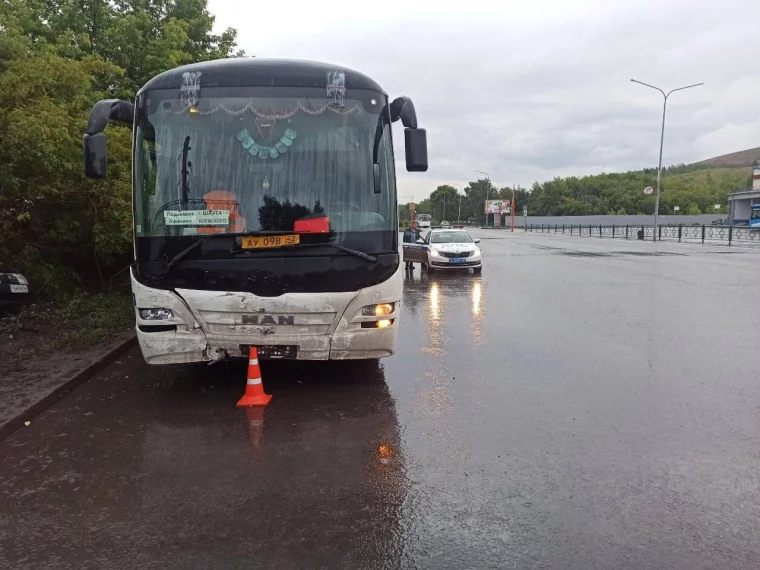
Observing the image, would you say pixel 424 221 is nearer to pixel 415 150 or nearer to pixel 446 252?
pixel 446 252

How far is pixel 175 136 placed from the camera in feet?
18.1

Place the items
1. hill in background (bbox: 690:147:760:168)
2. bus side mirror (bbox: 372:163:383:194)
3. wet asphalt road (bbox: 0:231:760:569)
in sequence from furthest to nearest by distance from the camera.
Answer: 1. hill in background (bbox: 690:147:760:168)
2. bus side mirror (bbox: 372:163:383:194)
3. wet asphalt road (bbox: 0:231:760:569)

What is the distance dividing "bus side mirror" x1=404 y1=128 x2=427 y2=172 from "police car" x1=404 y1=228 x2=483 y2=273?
12576mm

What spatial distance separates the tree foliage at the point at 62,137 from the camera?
8.12 m

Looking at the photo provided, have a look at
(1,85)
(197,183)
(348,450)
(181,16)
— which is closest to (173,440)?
(348,450)

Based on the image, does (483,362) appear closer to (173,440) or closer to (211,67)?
(173,440)

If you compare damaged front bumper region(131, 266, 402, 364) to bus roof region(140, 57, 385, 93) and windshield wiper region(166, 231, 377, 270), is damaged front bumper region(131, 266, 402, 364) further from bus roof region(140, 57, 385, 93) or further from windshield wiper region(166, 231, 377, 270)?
bus roof region(140, 57, 385, 93)

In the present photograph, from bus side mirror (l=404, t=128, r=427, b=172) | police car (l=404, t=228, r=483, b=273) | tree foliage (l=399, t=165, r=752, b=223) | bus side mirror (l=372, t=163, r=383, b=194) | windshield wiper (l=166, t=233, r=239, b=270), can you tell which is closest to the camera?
windshield wiper (l=166, t=233, r=239, b=270)

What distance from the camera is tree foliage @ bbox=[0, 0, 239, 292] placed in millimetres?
8117

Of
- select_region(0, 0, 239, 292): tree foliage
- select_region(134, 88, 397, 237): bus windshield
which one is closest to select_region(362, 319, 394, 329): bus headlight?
select_region(134, 88, 397, 237): bus windshield

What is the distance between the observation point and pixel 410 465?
13.4 ft

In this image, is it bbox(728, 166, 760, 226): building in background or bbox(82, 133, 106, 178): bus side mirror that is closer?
bbox(82, 133, 106, 178): bus side mirror

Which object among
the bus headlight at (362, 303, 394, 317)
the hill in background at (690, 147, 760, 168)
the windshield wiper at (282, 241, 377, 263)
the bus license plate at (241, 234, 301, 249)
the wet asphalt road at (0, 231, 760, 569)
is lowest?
the wet asphalt road at (0, 231, 760, 569)

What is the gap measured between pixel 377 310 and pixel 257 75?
8.41ft
